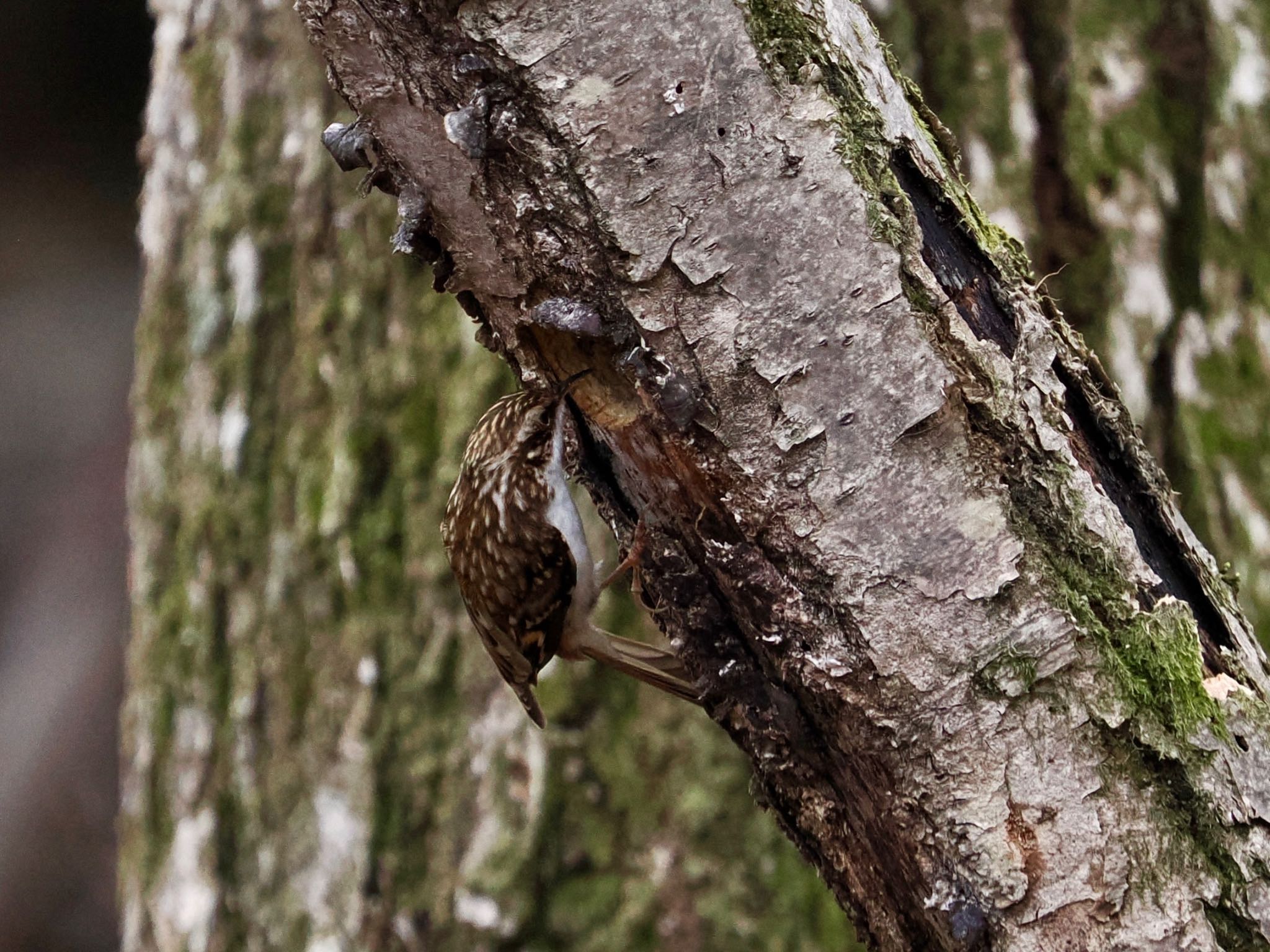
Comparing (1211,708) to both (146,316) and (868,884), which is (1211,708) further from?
(146,316)

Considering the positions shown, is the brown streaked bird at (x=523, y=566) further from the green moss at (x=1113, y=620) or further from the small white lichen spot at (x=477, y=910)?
the green moss at (x=1113, y=620)

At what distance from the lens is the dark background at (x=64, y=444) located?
5488 mm

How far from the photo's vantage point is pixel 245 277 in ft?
9.93

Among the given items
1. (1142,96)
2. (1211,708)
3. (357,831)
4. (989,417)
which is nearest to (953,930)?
(1211,708)

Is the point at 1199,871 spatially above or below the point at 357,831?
below

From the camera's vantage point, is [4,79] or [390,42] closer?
[390,42]

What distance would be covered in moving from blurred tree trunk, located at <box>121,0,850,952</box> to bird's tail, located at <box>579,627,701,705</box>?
267 mm

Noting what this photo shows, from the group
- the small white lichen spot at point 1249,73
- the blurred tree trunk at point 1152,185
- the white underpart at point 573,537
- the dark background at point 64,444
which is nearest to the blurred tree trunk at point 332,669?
the white underpart at point 573,537

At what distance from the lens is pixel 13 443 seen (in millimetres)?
6242

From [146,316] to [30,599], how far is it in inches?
133

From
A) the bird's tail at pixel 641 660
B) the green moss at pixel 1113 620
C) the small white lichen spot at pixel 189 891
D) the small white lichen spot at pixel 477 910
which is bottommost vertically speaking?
the green moss at pixel 1113 620

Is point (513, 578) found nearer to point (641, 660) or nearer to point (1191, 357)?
point (641, 660)

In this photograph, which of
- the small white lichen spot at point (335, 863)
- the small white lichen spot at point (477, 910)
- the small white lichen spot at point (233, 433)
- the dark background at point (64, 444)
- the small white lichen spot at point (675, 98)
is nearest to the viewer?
the small white lichen spot at point (675, 98)

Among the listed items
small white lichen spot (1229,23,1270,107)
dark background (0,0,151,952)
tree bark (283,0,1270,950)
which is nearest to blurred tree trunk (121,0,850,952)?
tree bark (283,0,1270,950)
